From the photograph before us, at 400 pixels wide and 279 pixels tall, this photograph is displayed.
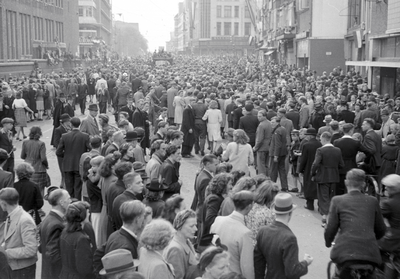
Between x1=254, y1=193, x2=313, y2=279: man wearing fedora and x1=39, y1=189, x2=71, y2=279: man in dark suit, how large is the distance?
2049 millimetres

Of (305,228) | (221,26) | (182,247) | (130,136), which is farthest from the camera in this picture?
(221,26)

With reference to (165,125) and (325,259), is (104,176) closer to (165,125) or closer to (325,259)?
(325,259)

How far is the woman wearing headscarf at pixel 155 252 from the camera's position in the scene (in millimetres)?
4887

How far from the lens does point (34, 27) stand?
54656 millimetres

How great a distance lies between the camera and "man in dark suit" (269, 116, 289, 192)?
42.1 feet

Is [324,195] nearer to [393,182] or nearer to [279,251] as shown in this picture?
[393,182]

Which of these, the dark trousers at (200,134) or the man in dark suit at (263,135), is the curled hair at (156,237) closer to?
the man in dark suit at (263,135)

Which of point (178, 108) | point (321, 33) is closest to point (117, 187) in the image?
point (178, 108)

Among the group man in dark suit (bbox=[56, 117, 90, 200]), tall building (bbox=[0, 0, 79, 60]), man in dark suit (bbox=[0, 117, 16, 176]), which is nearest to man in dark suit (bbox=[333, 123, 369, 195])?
man in dark suit (bbox=[56, 117, 90, 200])

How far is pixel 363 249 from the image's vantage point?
237 inches

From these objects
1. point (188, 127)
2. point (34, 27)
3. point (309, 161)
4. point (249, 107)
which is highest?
point (34, 27)

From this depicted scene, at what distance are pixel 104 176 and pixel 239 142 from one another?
377 centimetres

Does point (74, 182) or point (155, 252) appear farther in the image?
point (74, 182)

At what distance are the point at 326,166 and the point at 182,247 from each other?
5690 mm
